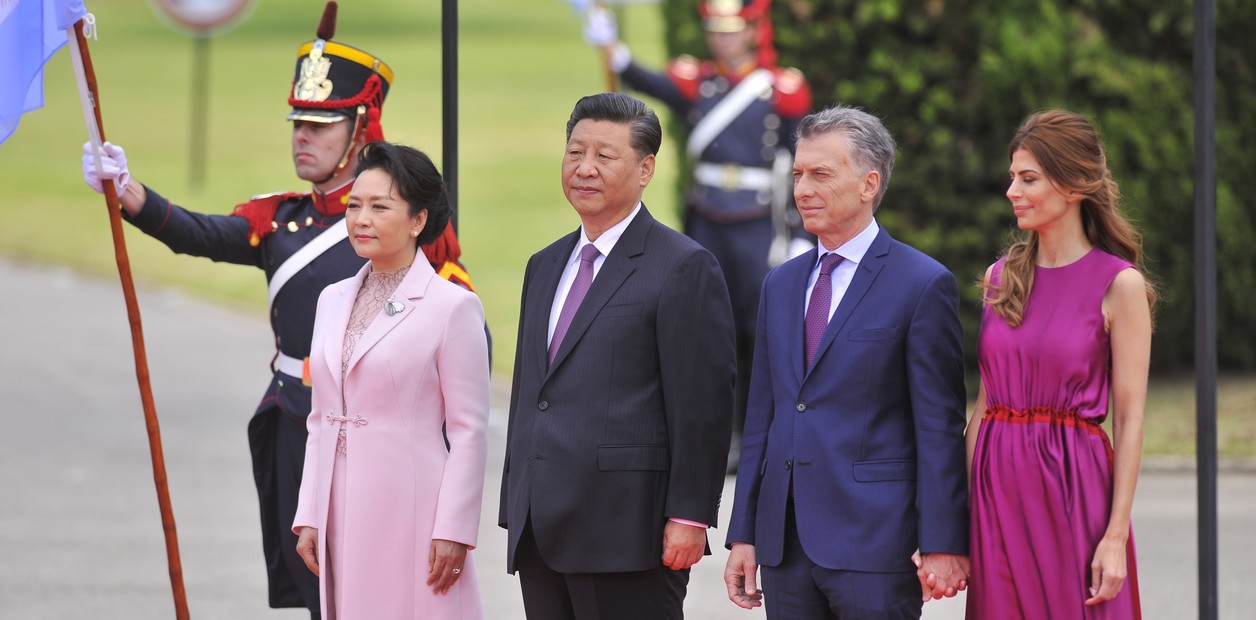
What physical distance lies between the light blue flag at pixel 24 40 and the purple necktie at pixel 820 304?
2.04 m

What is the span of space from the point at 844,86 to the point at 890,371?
550cm

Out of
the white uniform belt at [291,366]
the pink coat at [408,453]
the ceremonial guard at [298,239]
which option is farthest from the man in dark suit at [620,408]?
the white uniform belt at [291,366]

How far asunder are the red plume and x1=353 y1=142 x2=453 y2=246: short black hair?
0.68 meters

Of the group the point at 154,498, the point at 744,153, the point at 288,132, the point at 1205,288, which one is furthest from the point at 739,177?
the point at 288,132

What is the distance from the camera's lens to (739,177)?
27.0 ft

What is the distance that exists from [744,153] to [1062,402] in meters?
4.58

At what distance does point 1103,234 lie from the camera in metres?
3.87

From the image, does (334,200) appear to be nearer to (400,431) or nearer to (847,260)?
(400,431)

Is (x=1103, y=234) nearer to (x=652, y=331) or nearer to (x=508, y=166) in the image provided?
(x=652, y=331)

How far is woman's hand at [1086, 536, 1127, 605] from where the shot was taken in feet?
Answer: 12.0

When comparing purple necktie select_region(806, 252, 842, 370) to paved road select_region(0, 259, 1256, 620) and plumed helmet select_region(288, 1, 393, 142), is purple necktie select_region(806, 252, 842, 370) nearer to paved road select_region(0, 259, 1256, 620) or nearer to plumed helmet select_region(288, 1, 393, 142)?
plumed helmet select_region(288, 1, 393, 142)

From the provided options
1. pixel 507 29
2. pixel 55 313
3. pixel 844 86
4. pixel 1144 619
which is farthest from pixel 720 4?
pixel 507 29

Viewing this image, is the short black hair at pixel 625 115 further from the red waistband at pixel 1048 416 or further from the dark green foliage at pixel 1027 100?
the dark green foliage at pixel 1027 100

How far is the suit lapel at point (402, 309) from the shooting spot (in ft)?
13.3
